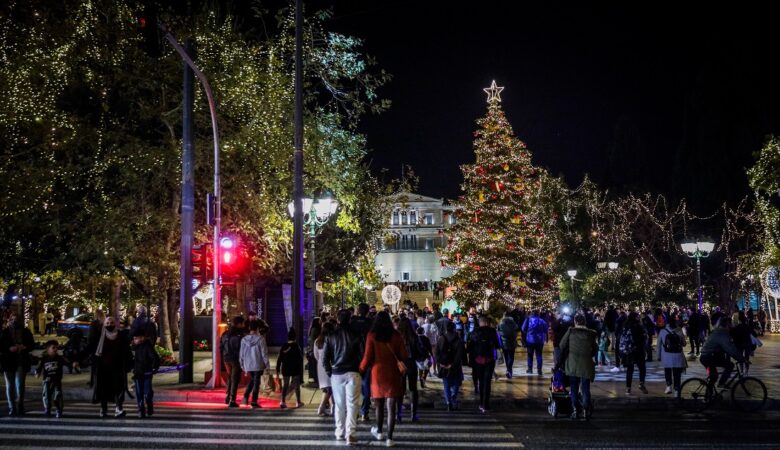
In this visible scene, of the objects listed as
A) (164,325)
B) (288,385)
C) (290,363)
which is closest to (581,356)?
(290,363)

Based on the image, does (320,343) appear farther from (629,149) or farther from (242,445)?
(629,149)

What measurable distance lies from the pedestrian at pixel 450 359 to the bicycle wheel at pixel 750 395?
5121 mm

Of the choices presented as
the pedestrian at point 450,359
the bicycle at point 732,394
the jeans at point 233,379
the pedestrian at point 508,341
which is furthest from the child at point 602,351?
the jeans at point 233,379

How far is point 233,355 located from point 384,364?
515 cm

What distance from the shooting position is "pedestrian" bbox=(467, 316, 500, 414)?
14031 millimetres

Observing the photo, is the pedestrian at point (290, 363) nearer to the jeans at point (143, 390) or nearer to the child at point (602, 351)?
the jeans at point (143, 390)

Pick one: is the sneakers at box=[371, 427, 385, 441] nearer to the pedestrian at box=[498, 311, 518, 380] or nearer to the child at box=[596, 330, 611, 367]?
the pedestrian at box=[498, 311, 518, 380]

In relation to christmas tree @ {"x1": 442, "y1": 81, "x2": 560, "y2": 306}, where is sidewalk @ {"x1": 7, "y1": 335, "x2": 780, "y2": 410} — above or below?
below

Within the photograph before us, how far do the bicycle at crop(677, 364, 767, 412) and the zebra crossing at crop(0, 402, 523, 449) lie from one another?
4083mm

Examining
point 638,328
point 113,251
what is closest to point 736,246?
point 638,328

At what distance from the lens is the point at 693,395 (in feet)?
46.2

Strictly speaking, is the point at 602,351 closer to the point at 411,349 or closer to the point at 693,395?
the point at 693,395

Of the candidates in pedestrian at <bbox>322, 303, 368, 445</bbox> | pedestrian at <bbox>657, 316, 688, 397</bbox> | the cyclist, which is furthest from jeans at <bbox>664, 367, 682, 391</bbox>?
pedestrian at <bbox>322, 303, 368, 445</bbox>

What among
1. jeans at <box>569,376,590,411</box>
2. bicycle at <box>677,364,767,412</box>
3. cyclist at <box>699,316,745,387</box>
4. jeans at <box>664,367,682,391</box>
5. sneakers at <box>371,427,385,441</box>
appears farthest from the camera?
jeans at <box>664,367,682,391</box>
